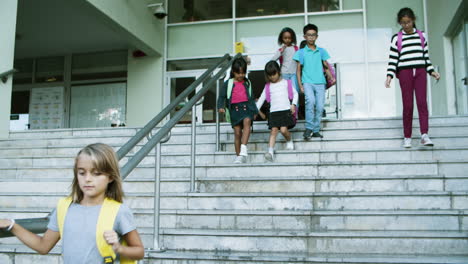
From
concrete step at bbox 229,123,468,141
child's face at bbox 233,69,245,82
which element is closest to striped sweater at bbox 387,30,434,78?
concrete step at bbox 229,123,468,141

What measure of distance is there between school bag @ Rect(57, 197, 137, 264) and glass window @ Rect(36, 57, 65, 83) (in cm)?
1230

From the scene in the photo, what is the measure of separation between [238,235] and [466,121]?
3.68 m

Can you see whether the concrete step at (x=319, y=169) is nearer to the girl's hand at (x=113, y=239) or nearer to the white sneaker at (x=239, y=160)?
the white sneaker at (x=239, y=160)

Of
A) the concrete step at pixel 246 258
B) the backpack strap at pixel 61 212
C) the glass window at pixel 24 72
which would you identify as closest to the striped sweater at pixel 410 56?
the concrete step at pixel 246 258

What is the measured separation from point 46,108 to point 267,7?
21.8ft

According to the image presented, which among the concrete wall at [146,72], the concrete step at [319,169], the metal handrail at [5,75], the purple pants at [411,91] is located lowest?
the concrete step at [319,169]

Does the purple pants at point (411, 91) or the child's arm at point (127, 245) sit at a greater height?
the purple pants at point (411, 91)

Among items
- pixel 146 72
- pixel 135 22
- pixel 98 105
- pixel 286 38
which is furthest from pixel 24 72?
pixel 286 38

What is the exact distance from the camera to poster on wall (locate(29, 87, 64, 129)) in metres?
13.1

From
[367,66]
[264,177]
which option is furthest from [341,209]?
[367,66]

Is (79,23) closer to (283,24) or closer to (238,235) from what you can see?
(283,24)

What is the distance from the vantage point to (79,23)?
11.1 meters

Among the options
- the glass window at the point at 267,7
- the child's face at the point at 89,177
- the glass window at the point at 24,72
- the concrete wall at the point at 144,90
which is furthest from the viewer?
the glass window at the point at 24,72

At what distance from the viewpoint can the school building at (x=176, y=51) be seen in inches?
409
